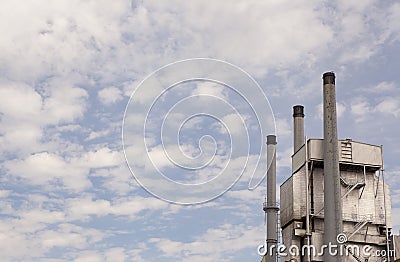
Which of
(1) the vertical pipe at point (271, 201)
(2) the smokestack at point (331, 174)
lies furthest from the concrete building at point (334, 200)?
(1) the vertical pipe at point (271, 201)

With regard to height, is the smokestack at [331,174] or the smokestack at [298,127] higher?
the smokestack at [298,127]

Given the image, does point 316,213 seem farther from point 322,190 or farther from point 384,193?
point 384,193

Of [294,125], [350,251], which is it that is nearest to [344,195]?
[350,251]

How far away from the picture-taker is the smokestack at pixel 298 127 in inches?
1820

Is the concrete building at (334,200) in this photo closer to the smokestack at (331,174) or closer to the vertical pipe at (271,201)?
the smokestack at (331,174)

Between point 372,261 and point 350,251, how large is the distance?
1.89m

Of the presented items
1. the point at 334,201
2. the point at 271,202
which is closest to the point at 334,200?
the point at 334,201

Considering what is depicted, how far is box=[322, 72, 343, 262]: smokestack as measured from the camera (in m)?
37.2

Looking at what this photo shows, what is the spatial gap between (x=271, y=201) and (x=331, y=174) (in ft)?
33.4

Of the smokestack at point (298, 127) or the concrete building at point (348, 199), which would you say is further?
the smokestack at point (298, 127)

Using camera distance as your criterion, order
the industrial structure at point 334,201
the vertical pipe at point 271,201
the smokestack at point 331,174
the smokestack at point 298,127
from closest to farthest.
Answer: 1. the smokestack at point 331,174
2. the industrial structure at point 334,201
3. the vertical pipe at point 271,201
4. the smokestack at point 298,127

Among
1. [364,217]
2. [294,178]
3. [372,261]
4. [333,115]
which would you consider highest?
[333,115]

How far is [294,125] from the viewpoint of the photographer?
47.6 m

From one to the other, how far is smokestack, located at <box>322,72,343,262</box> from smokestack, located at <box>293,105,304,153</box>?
19.5 ft
